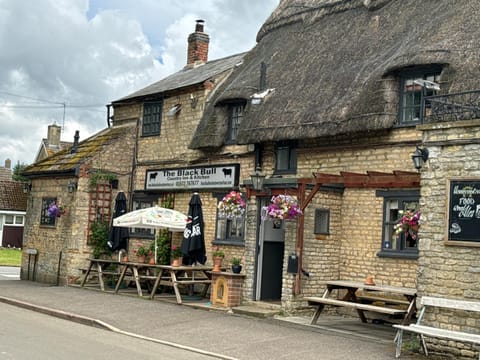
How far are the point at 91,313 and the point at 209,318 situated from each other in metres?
2.56

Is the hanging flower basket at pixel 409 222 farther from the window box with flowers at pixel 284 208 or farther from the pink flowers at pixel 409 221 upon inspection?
the window box with flowers at pixel 284 208

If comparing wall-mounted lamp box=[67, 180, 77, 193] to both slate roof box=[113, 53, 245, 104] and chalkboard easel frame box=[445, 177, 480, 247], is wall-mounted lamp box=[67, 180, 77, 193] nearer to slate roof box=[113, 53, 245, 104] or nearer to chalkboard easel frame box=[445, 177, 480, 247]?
slate roof box=[113, 53, 245, 104]

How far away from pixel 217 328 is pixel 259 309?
2.08 metres

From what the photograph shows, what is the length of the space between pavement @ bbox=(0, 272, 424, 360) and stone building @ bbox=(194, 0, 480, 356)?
3.61 feet

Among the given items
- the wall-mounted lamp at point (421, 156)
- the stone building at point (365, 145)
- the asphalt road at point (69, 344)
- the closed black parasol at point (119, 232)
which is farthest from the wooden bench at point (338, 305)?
the closed black parasol at point (119, 232)

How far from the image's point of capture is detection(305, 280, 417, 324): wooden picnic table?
40.5 feet

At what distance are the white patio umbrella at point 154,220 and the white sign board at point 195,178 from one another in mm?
1213

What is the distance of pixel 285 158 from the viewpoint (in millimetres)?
17484

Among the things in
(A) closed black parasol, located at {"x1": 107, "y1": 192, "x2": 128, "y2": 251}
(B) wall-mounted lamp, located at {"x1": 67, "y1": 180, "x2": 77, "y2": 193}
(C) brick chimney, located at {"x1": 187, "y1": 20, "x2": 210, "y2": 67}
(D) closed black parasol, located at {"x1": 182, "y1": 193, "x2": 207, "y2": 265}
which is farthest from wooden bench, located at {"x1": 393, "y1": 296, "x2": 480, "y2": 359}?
(C) brick chimney, located at {"x1": 187, "y1": 20, "x2": 210, "y2": 67}

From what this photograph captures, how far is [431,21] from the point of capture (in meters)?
15.3

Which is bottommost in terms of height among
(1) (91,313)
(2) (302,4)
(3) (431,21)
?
(1) (91,313)

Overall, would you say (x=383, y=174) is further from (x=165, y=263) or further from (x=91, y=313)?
(x=165, y=263)

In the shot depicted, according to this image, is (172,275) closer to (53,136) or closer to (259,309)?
(259,309)

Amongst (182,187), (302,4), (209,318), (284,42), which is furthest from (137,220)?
(302,4)
